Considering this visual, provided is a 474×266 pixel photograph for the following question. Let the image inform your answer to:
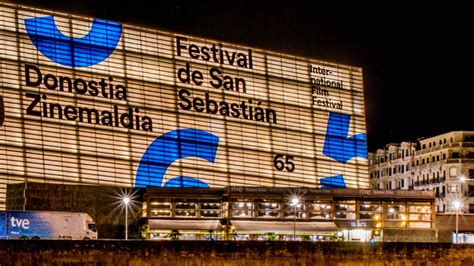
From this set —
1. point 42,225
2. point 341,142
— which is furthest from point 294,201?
point 42,225

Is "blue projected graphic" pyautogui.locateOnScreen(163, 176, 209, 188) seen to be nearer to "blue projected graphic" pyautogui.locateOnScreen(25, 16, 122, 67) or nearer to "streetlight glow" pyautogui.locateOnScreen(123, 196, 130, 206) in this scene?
"streetlight glow" pyautogui.locateOnScreen(123, 196, 130, 206)

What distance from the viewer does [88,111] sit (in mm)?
93000

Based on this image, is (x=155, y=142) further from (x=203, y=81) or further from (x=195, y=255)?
(x=195, y=255)

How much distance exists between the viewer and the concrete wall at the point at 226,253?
54.1 meters

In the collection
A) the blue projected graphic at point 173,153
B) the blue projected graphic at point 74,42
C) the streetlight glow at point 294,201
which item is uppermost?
the blue projected graphic at point 74,42

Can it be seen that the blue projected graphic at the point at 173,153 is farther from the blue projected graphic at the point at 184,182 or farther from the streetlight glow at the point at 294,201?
the streetlight glow at the point at 294,201

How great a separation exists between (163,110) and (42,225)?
29.3 meters

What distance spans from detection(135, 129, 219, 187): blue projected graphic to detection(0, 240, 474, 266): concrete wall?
119ft

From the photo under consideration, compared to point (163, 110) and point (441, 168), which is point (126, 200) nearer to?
point (163, 110)

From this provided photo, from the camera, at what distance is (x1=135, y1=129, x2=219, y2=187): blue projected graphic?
3750 inches

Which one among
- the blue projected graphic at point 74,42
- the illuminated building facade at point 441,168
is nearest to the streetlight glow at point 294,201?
the blue projected graphic at point 74,42

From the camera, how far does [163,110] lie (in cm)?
9725

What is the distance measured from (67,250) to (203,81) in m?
46.9

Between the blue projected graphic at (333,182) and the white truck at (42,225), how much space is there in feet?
131
